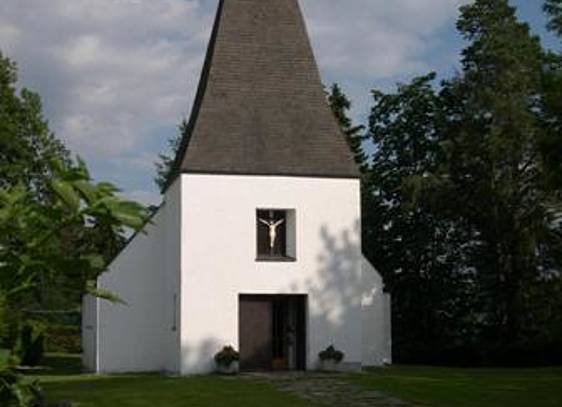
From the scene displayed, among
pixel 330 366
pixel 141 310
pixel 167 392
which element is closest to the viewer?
pixel 167 392

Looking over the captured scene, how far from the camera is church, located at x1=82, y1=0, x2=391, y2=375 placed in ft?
87.0

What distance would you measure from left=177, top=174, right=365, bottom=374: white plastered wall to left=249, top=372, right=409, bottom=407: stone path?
2180 mm

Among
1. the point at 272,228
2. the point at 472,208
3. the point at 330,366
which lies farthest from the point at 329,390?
the point at 472,208

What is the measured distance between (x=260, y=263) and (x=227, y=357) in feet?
10.2

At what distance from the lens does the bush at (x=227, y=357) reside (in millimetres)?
25391

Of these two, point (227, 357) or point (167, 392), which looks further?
point (227, 357)

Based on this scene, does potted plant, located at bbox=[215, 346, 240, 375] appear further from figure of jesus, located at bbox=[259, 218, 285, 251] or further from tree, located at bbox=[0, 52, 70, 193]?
tree, located at bbox=[0, 52, 70, 193]

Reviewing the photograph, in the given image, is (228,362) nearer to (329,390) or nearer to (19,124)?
(329,390)

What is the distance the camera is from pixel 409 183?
1543 inches

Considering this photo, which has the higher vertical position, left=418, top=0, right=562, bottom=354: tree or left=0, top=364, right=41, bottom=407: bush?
left=418, top=0, right=562, bottom=354: tree

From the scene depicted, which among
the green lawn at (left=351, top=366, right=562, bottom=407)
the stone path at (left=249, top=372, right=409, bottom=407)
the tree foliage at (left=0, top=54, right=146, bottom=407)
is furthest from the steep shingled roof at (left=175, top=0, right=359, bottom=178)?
the tree foliage at (left=0, top=54, right=146, bottom=407)

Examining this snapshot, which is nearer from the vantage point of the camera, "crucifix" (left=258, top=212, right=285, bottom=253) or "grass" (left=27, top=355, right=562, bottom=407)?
"grass" (left=27, top=355, right=562, bottom=407)

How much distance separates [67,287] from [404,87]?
43.4 meters

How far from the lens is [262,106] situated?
2767cm
